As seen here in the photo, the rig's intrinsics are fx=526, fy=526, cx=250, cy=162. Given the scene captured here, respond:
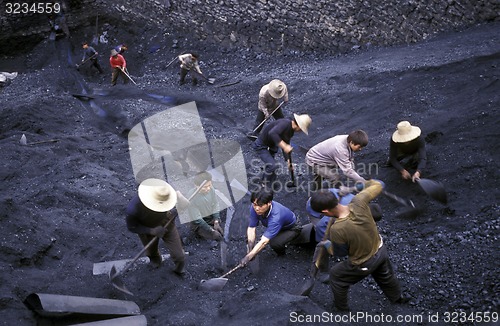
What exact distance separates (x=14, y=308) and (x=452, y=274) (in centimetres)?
452

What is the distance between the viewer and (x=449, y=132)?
25.5ft

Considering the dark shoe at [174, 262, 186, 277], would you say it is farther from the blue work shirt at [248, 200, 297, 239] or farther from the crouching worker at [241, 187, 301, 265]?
the blue work shirt at [248, 200, 297, 239]

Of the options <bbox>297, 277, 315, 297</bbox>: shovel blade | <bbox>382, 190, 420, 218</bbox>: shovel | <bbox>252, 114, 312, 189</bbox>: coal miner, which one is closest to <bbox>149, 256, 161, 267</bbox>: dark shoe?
<bbox>297, 277, 315, 297</bbox>: shovel blade

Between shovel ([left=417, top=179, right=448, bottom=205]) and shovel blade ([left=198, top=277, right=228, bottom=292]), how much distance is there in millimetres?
2717

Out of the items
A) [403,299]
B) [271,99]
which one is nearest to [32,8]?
[271,99]

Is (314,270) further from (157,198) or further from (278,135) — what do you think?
(278,135)

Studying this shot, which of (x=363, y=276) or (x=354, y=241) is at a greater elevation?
(x=354, y=241)

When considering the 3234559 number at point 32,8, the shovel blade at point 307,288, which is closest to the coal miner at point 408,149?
the shovel blade at point 307,288

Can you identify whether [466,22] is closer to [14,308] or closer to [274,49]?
[274,49]

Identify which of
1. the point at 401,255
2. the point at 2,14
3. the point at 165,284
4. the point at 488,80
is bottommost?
the point at 2,14

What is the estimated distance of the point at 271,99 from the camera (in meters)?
8.82

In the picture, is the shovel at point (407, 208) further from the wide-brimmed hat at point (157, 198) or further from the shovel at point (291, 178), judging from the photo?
the wide-brimmed hat at point (157, 198)

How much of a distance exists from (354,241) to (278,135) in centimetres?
276

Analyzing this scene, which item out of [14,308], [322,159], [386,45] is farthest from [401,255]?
[386,45]
